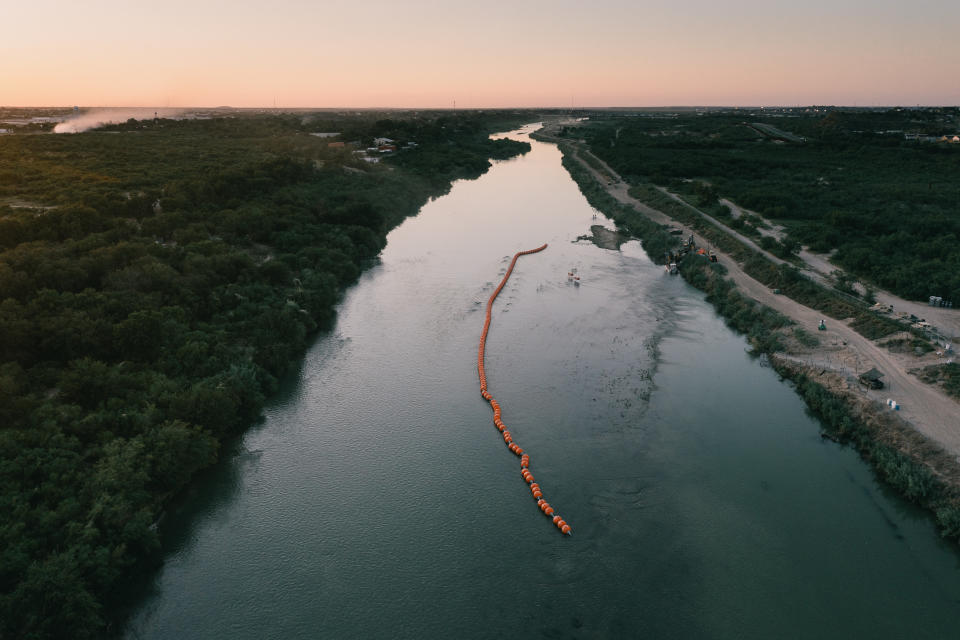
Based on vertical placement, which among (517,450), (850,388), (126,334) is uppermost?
(126,334)

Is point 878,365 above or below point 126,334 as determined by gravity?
below

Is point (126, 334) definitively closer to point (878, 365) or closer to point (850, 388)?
point (850, 388)

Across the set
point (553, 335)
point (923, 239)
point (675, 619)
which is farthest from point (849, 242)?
point (675, 619)

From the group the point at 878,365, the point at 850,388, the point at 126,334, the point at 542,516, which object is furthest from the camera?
the point at 878,365

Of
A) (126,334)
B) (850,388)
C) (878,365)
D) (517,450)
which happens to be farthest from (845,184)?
(126,334)

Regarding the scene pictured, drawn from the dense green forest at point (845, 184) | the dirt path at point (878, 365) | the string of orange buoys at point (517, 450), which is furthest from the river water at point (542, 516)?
the dense green forest at point (845, 184)
